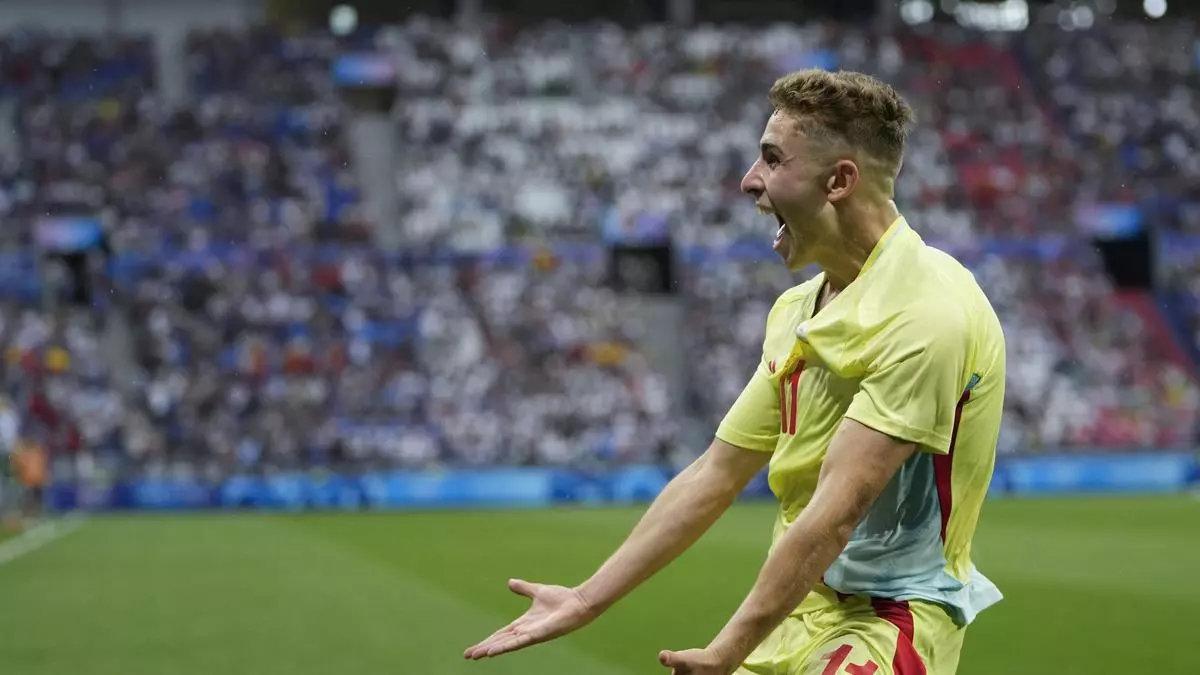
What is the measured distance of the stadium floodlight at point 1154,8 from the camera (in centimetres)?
5047

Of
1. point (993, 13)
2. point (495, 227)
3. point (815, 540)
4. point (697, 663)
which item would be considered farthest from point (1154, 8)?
point (697, 663)

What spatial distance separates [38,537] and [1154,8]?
40748mm

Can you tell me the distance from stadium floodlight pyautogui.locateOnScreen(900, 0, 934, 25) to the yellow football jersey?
46879 millimetres

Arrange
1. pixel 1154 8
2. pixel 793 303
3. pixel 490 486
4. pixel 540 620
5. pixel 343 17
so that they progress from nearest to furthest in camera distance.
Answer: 1. pixel 540 620
2. pixel 793 303
3. pixel 490 486
4. pixel 343 17
5. pixel 1154 8

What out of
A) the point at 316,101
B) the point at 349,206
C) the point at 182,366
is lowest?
the point at 182,366

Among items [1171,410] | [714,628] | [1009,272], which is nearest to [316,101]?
[1009,272]

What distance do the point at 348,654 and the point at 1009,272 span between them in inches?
1158

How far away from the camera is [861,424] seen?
3113 millimetres

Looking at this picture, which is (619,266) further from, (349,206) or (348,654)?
(348,654)

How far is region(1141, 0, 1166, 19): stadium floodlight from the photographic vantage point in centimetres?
5047

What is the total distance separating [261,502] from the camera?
30672 millimetres

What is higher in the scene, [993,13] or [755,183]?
[993,13]

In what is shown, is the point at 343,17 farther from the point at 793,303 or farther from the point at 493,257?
the point at 793,303

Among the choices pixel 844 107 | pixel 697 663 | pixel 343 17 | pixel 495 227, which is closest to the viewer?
pixel 697 663
